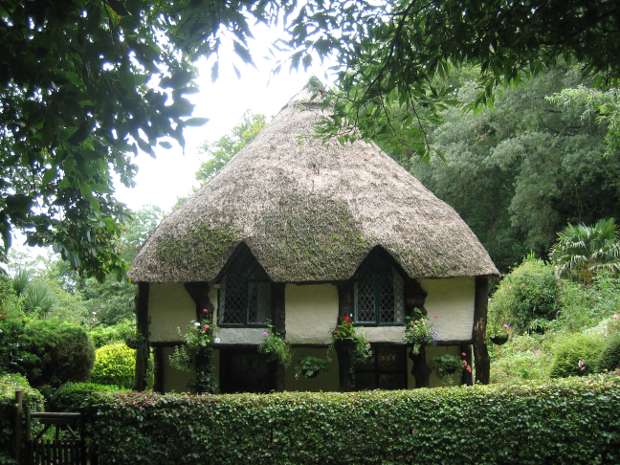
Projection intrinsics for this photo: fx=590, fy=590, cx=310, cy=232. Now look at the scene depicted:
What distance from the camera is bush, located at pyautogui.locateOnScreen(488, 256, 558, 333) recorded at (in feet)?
58.9

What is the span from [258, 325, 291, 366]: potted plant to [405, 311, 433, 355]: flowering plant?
234cm

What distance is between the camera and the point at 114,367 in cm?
1855

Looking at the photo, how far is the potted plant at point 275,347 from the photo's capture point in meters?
11.0

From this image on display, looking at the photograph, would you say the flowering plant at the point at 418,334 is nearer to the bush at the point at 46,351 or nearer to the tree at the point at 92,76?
the tree at the point at 92,76

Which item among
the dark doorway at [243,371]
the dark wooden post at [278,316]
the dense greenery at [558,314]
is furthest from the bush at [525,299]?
the dark wooden post at [278,316]

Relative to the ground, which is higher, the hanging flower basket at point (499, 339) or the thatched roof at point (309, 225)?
the thatched roof at point (309, 225)

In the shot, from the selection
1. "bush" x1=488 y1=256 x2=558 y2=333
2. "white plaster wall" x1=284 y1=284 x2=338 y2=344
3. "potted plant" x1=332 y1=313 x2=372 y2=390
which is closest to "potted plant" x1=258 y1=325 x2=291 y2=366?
"white plaster wall" x1=284 y1=284 x2=338 y2=344

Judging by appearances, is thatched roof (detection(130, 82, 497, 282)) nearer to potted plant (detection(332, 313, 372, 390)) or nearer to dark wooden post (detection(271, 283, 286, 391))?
dark wooden post (detection(271, 283, 286, 391))

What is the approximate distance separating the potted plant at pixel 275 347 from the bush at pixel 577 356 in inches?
215

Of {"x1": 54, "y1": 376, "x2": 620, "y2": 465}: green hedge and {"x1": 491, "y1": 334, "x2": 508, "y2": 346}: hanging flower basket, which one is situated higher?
{"x1": 491, "y1": 334, "x2": 508, "y2": 346}: hanging flower basket

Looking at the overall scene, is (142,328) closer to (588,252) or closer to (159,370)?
(159,370)

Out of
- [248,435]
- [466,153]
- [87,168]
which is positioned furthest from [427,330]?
[466,153]

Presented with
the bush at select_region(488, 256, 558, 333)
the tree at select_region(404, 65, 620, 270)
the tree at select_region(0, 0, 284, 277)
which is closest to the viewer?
the tree at select_region(0, 0, 284, 277)

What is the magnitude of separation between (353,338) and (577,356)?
4.55m
